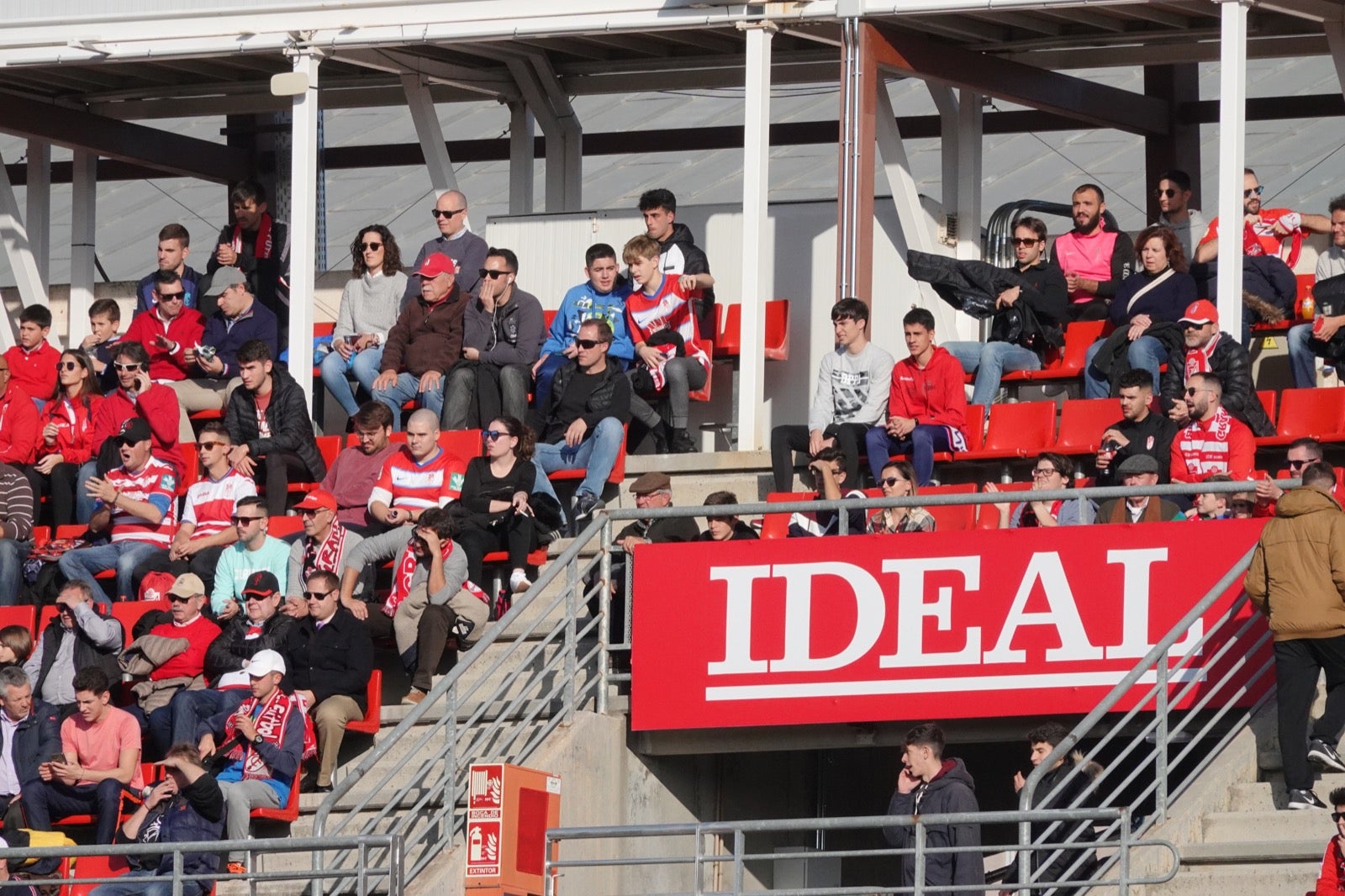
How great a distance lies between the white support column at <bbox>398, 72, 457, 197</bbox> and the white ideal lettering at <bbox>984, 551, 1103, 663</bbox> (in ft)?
21.9

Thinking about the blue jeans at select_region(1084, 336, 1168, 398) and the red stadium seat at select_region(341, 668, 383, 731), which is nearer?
the red stadium seat at select_region(341, 668, 383, 731)

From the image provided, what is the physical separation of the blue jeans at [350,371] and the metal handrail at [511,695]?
2928 mm

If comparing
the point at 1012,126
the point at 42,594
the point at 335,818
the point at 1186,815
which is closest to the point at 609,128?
the point at 1012,126

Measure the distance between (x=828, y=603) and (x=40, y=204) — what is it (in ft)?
30.5

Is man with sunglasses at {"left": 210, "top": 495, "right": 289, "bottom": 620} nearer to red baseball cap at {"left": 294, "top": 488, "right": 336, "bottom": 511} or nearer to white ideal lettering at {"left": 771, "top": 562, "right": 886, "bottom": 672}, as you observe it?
red baseball cap at {"left": 294, "top": 488, "right": 336, "bottom": 511}

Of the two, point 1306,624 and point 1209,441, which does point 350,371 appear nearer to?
point 1209,441

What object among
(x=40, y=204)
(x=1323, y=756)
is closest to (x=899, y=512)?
(x=1323, y=756)

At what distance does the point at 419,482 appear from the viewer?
583 inches

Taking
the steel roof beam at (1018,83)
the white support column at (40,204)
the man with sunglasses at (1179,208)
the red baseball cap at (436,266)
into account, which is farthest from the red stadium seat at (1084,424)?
the white support column at (40,204)

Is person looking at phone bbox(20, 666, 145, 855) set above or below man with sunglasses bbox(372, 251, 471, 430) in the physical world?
below

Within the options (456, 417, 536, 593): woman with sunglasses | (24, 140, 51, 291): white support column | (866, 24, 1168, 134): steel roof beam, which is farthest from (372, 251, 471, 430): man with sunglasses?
(24, 140, 51, 291): white support column

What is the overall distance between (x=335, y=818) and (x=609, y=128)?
15.1 m

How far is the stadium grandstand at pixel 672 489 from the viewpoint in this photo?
40.4 ft

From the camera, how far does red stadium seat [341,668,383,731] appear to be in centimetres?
1352
